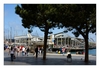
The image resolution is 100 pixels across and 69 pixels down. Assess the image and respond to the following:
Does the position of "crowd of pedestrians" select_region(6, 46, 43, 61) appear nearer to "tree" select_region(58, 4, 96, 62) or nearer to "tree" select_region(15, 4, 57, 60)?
"tree" select_region(15, 4, 57, 60)

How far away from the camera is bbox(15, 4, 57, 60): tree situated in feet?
49.1

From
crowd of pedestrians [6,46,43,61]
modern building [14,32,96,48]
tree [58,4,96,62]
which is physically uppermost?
tree [58,4,96,62]

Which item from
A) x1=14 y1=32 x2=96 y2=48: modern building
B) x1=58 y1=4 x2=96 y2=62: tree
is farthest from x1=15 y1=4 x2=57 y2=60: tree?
x1=14 y1=32 x2=96 y2=48: modern building

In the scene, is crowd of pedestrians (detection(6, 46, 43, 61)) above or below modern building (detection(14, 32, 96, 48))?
below

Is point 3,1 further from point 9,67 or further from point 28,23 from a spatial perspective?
point 28,23

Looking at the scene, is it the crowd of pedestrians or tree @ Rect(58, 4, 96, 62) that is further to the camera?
the crowd of pedestrians

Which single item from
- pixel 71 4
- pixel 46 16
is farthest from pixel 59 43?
pixel 71 4

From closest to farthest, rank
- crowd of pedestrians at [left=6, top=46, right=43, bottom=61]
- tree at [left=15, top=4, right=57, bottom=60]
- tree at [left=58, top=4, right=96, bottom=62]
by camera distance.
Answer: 1. tree at [left=58, top=4, right=96, bottom=62]
2. tree at [left=15, top=4, right=57, bottom=60]
3. crowd of pedestrians at [left=6, top=46, right=43, bottom=61]

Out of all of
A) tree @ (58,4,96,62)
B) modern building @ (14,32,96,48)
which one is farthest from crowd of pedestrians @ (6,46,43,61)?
tree @ (58,4,96,62)

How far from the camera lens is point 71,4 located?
1336cm

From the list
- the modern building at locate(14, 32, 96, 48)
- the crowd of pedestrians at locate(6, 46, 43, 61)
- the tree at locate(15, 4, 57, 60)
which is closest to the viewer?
the tree at locate(15, 4, 57, 60)

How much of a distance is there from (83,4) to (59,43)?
2503 centimetres

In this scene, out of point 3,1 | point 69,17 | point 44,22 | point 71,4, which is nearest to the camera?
point 3,1

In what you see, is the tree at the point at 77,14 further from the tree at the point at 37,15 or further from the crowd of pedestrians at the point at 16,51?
the crowd of pedestrians at the point at 16,51
